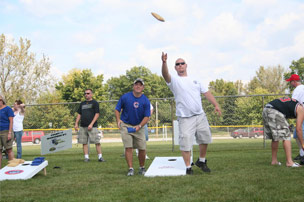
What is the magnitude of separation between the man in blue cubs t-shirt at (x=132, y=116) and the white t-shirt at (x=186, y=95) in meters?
0.64

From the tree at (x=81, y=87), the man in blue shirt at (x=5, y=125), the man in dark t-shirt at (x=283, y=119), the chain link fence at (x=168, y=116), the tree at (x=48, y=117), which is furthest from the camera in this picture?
the tree at (x=81, y=87)

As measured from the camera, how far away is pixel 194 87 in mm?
5695

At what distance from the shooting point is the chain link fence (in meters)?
11.9

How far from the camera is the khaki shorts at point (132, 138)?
5965 millimetres

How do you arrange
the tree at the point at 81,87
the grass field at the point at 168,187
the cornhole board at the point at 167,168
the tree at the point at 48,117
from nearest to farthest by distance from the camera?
the grass field at the point at 168,187
the cornhole board at the point at 167,168
the tree at the point at 48,117
the tree at the point at 81,87

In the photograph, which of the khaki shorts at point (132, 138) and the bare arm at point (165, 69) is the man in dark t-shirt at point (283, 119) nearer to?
the bare arm at point (165, 69)

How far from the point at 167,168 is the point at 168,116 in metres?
6.19

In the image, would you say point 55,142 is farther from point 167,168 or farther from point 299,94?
point 299,94

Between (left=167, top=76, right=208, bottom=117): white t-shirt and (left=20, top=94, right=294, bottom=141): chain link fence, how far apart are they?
5746 mm

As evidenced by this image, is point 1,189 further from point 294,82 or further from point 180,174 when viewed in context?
point 294,82

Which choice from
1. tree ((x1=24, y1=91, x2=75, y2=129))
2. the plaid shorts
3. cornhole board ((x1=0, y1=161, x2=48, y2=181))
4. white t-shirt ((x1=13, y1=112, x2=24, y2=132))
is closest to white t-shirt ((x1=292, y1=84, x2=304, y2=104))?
the plaid shorts

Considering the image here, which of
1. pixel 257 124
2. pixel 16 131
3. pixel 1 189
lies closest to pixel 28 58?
pixel 16 131

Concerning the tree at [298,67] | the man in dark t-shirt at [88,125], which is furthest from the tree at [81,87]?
the man in dark t-shirt at [88,125]

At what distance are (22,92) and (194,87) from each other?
3027 cm
